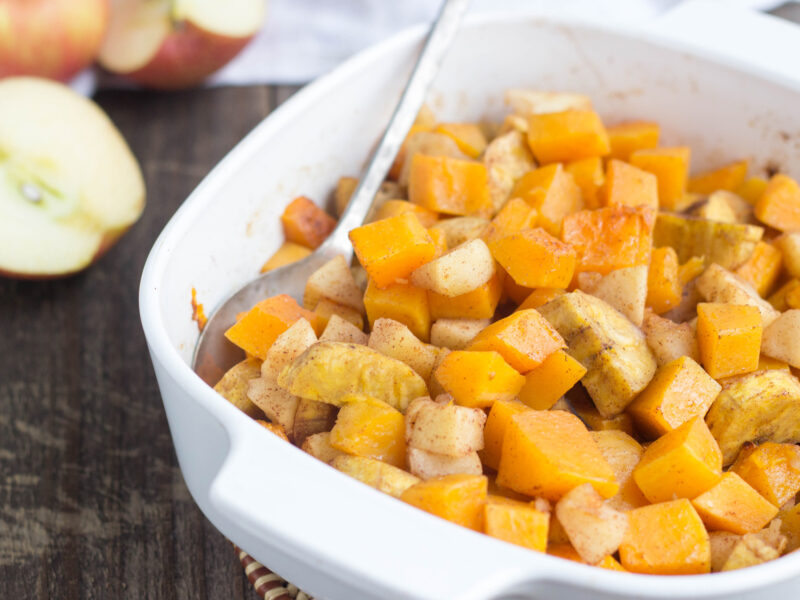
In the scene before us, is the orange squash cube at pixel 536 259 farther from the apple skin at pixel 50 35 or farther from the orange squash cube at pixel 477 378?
the apple skin at pixel 50 35

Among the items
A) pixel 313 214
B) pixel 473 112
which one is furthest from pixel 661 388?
pixel 473 112

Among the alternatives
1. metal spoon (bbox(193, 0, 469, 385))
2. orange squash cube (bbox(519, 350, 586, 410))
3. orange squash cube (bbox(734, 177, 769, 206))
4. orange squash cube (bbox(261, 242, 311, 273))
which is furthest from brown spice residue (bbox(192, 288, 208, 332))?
orange squash cube (bbox(734, 177, 769, 206))

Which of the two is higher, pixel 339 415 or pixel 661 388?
pixel 661 388

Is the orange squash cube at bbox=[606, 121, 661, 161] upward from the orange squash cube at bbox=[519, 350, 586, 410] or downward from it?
upward

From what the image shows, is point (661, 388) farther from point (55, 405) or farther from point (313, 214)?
A: point (55, 405)

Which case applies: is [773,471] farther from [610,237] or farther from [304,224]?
[304,224]

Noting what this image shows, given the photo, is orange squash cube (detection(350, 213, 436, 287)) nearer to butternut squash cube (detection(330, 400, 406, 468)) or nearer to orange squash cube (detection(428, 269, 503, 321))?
orange squash cube (detection(428, 269, 503, 321))
